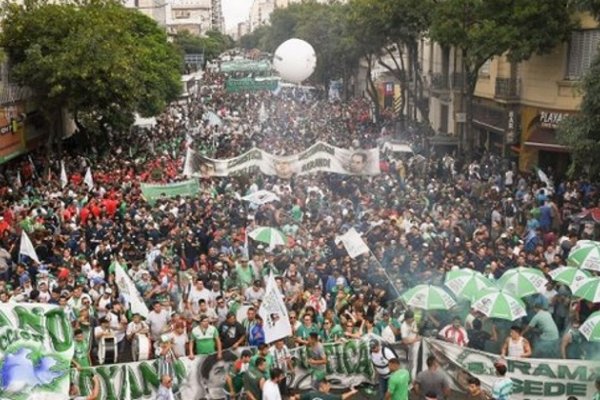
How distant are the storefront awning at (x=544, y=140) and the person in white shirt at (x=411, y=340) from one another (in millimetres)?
18120

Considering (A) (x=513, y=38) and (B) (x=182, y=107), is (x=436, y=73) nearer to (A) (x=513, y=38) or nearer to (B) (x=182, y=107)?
(A) (x=513, y=38)

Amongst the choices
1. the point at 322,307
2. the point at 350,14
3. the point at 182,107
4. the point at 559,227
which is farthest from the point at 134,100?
the point at 182,107

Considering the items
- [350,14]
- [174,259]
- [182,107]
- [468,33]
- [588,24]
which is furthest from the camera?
[182,107]

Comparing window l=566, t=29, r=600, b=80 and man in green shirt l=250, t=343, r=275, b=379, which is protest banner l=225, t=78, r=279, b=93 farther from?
man in green shirt l=250, t=343, r=275, b=379

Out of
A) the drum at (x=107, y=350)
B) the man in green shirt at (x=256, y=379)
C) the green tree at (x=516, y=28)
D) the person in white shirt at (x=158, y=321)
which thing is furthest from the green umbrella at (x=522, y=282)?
the green tree at (x=516, y=28)

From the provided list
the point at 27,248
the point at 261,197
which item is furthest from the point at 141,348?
the point at 261,197

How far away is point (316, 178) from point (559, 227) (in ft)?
23.1

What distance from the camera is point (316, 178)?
23.6 meters

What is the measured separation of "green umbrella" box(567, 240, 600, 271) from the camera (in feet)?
42.8

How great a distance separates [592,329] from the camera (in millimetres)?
10438

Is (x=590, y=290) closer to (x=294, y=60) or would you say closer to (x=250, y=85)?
(x=294, y=60)

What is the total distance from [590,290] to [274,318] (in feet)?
14.1

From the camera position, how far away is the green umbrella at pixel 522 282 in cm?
1195

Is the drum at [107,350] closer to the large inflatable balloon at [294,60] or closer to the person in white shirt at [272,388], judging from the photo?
the person in white shirt at [272,388]
